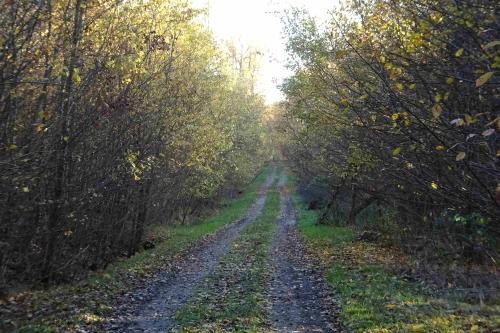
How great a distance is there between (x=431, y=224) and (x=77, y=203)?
10267 mm

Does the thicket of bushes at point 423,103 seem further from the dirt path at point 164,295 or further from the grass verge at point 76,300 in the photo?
the grass verge at point 76,300

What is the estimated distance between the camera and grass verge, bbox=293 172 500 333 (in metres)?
8.12

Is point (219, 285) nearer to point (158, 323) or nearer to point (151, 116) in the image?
point (158, 323)

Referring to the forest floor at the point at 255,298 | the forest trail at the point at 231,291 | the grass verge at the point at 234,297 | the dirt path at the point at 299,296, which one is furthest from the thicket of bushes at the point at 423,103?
the grass verge at the point at 234,297

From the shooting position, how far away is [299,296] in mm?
11523

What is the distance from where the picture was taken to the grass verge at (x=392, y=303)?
8.12 meters

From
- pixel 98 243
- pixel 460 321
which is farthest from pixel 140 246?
pixel 460 321

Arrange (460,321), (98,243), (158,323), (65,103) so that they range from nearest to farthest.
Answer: (460,321), (158,323), (65,103), (98,243)

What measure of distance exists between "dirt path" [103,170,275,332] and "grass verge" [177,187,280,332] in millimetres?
302

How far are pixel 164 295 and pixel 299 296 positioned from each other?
3256 mm

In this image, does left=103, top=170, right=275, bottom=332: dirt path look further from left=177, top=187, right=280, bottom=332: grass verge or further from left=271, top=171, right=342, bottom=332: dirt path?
left=271, top=171, right=342, bottom=332: dirt path

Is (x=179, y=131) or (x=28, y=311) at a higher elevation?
(x=179, y=131)

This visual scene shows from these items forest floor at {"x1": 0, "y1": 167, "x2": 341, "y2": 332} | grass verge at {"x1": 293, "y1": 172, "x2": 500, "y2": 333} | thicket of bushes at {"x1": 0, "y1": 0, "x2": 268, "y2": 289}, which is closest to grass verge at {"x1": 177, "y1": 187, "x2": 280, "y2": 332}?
forest floor at {"x1": 0, "y1": 167, "x2": 341, "y2": 332}

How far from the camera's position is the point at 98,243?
16.7m
